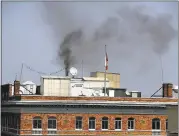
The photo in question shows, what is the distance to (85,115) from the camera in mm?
36625

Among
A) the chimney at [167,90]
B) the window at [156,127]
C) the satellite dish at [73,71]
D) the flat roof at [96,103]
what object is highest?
the satellite dish at [73,71]

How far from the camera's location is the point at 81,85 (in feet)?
136

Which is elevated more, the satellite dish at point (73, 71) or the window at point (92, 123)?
the satellite dish at point (73, 71)

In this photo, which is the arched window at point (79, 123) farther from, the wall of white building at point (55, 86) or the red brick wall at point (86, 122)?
the wall of white building at point (55, 86)

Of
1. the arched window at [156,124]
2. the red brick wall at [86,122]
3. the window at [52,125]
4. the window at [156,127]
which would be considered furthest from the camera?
the arched window at [156,124]

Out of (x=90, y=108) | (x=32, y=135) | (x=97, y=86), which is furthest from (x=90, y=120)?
(x=97, y=86)

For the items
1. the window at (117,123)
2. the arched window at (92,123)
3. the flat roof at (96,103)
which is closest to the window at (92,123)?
the arched window at (92,123)

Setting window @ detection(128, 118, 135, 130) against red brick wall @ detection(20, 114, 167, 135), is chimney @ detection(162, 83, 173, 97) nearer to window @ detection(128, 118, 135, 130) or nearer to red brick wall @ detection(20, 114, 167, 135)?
red brick wall @ detection(20, 114, 167, 135)

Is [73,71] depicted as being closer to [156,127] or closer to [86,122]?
[86,122]

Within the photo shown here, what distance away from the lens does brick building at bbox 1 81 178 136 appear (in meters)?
35.9

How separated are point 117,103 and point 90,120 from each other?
2.55 meters

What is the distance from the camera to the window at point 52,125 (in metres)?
36.1

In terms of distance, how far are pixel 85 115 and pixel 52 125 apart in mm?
2658

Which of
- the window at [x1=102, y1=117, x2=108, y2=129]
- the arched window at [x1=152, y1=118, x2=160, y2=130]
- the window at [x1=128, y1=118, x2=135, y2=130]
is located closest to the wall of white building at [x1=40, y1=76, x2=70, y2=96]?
the window at [x1=102, y1=117, x2=108, y2=129]
